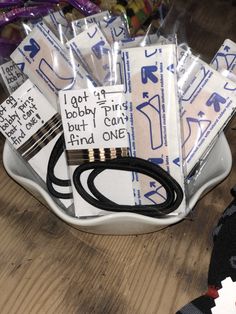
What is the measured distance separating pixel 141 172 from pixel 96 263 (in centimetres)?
13

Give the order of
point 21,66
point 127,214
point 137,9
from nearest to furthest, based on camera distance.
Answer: point 127,214, point 21,66, point 137,9

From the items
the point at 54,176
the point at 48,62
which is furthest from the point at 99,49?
the point at 54,176

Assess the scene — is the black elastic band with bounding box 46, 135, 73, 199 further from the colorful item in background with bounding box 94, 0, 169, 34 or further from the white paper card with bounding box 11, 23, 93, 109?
the colorful item in background with bounding box 94, 0, 169, 34

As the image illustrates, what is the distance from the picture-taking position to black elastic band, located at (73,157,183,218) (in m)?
0.60

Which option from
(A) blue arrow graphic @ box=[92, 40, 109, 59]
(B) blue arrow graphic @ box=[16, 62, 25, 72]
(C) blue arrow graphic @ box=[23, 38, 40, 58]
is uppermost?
(C) blue arrow graphic @ box=[23, 38, 40, 58]

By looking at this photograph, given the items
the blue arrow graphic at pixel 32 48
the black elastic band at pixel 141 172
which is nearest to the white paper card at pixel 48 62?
the blue arrow graphic at pixel 32 48

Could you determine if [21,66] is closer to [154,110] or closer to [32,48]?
[32,48]

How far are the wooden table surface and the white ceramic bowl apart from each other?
0.12 feet

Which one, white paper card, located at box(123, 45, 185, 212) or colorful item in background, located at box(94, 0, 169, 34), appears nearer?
white paper card, located at box(123, 45, 185, 212)

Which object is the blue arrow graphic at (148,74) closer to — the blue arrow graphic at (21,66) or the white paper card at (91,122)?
the white paper card at (91,122)

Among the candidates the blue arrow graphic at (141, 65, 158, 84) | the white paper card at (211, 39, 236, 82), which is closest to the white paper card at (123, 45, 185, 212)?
the blue arrow graphic at (141, 65, 158, 84)

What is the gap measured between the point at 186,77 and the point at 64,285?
290 mm

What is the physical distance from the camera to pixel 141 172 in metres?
0.61

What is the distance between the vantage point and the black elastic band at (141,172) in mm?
598
